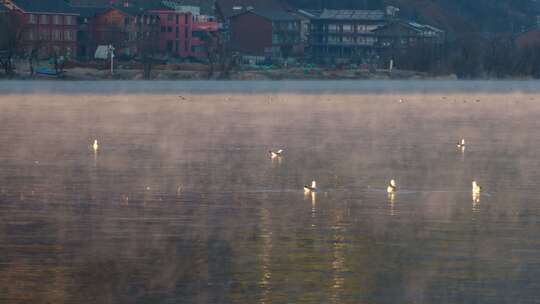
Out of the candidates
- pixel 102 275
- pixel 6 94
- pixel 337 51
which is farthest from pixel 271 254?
pixel 337 51

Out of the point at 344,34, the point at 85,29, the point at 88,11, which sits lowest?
the point at 85,29

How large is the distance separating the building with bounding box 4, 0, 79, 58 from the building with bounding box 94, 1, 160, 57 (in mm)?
3127

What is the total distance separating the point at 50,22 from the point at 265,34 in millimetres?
33226

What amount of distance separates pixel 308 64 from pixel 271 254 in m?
138

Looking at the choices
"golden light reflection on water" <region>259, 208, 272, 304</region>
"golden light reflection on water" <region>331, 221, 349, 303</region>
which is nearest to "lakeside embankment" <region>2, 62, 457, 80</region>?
"golden light reflection on water" <region>259, 208, 272, 304</region>

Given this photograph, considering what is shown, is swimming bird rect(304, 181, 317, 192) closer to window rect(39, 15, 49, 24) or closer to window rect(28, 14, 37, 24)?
window rect(28, 14, 37, 24)

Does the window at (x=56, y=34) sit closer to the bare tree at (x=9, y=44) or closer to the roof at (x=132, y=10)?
the roof at (x=132, y=10)

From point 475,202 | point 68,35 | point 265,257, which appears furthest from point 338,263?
point 68,35

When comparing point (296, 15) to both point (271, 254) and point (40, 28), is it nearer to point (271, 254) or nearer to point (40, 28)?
point (40, 28)

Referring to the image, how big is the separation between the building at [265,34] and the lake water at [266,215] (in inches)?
4792

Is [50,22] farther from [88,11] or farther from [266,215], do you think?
[266,215]

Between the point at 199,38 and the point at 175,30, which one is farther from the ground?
the point at 175,30

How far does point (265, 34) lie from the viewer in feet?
563

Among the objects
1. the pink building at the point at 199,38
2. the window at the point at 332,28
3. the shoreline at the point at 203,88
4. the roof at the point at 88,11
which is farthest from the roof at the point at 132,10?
the shoreline at the point at 203,88
